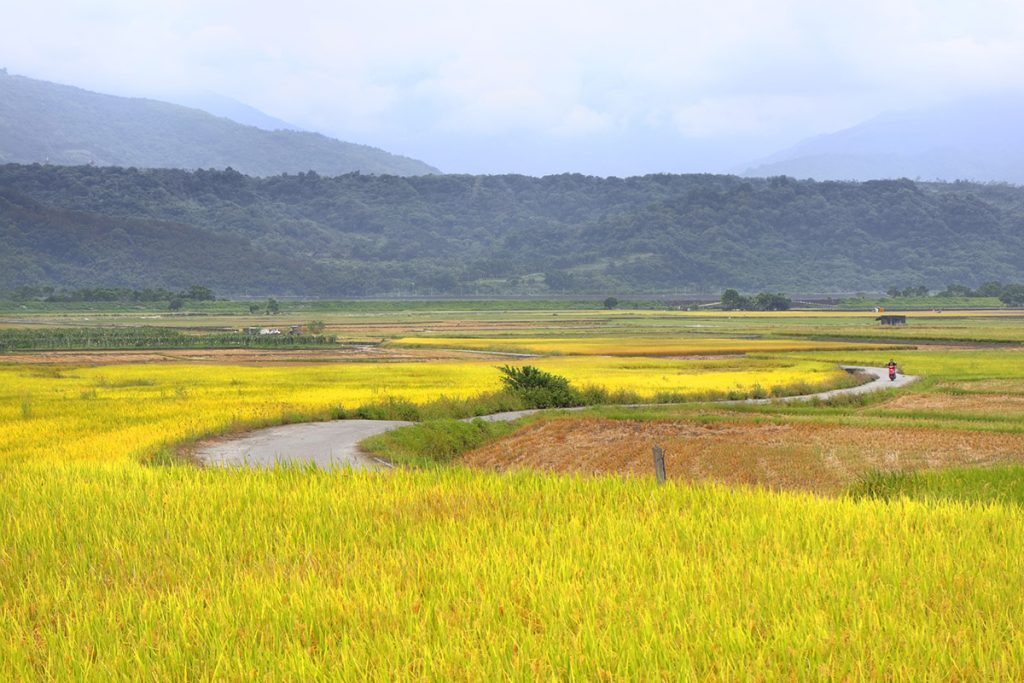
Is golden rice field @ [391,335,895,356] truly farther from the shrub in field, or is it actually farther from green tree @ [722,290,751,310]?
green tree @ [722,290,751,310]

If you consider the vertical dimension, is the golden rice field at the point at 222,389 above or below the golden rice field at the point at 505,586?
below

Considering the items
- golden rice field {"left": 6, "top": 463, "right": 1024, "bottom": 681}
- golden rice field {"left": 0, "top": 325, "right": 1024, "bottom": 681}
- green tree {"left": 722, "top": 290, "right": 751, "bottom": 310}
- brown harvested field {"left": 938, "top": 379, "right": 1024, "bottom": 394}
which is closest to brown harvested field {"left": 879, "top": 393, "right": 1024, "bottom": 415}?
brown harvested field {"left": 938, "top": 379, "right": 1024, "bottom": 394}

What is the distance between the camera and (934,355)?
210ft

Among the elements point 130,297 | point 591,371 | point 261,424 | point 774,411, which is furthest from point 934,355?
point 130,297

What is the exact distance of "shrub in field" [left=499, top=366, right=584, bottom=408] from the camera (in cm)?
3869

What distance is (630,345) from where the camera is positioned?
81000 millimetres

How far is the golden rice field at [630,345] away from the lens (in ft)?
246

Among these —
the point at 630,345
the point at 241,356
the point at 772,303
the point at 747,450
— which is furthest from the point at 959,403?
the point at 772,303

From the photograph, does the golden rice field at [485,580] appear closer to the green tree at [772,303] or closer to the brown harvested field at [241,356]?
the brown harvested field at [241,356]

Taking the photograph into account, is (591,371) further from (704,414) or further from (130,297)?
(130,297)

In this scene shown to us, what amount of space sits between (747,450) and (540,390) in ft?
48.8

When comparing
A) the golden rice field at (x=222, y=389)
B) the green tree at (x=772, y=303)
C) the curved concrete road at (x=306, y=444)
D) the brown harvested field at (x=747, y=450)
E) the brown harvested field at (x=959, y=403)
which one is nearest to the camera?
the curved concrete road at (x=306, y=444)

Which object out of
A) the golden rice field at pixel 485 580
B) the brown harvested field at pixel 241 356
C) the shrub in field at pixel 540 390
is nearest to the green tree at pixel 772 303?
the brown harvested field at pixel 241 356

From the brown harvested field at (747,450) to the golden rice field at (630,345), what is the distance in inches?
1719
